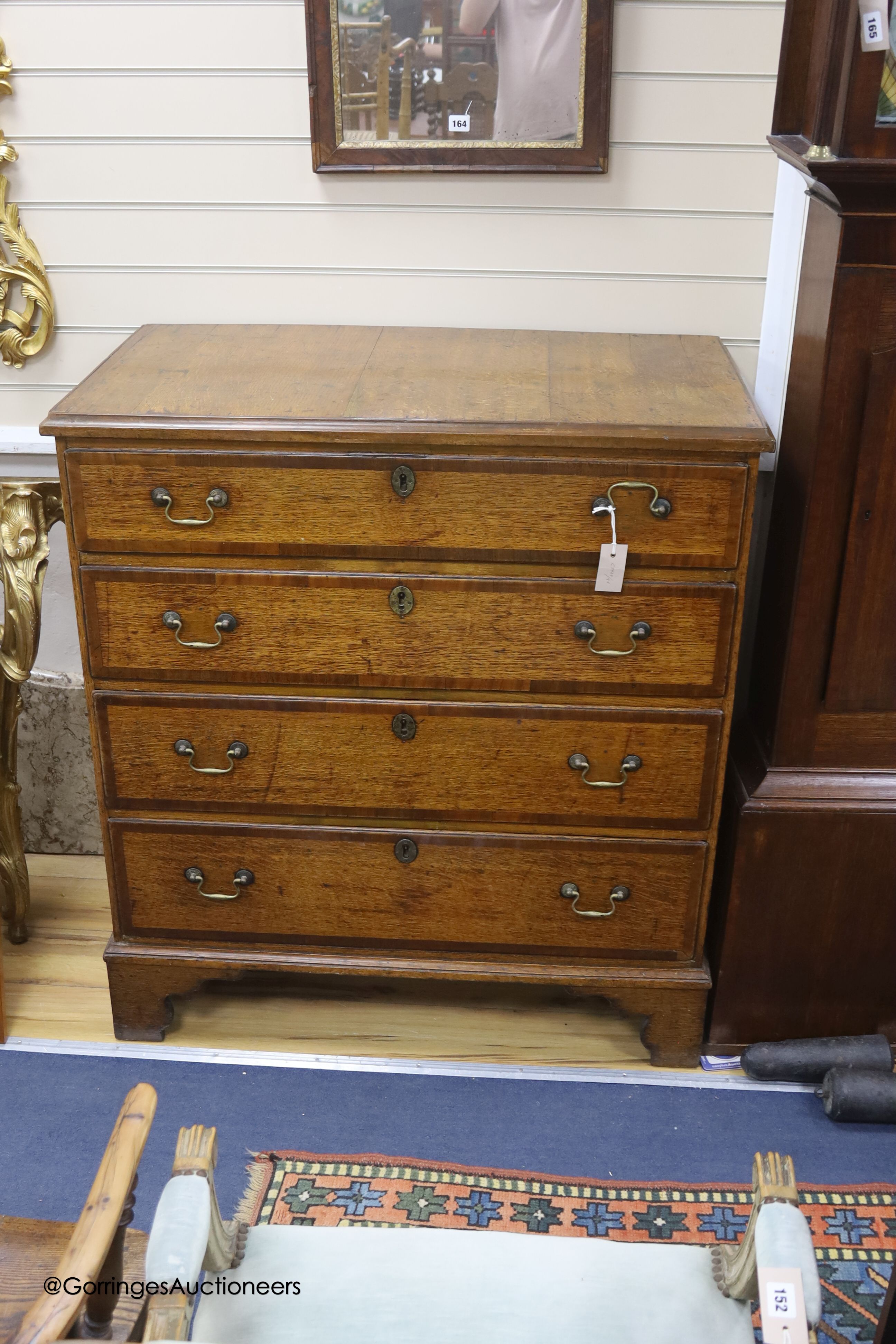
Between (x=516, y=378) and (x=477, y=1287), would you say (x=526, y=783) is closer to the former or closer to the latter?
(x=516, y=378)

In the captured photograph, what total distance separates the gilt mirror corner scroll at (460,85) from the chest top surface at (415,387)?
355 mm

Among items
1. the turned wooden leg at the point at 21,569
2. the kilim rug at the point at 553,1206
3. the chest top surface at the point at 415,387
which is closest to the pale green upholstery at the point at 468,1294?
the kilim rug at the point at 553,1206

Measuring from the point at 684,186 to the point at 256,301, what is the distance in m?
0.94

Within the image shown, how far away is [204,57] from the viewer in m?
2.54

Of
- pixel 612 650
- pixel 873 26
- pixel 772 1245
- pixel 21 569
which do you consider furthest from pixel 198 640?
pixel 873 26

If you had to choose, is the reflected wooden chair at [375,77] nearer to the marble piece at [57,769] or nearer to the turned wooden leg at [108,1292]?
the marble piece at [57,769]

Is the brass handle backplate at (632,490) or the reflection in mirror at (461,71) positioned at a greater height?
the reflection in mirror at (461,71)

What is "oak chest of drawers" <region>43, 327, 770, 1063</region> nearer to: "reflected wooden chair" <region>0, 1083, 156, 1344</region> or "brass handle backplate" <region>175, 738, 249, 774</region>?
"brass handle backplate" <region>175, 738, 249, 774</region>

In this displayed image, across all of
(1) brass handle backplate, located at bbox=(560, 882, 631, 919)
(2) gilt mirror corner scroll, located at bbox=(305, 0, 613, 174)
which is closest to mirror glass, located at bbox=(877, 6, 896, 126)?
(2) gilt mirror corner scroll, located at bbox=(305, 0, 613, 174)

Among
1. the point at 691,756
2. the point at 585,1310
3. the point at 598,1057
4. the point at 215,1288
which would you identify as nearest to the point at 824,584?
the point at 691,756

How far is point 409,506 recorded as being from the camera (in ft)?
7.15

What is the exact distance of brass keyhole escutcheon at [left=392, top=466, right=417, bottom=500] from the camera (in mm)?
2146

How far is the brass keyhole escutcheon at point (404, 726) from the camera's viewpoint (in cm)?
235
